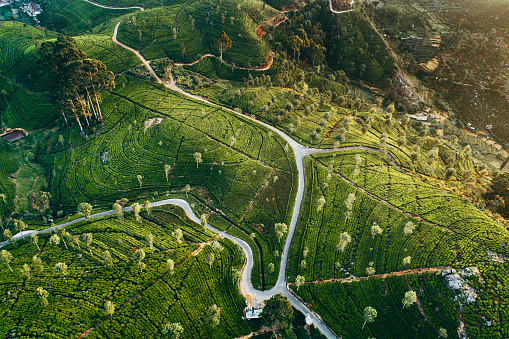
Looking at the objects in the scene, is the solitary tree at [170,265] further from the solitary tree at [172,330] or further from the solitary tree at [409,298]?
the solitary tree at [409,298]

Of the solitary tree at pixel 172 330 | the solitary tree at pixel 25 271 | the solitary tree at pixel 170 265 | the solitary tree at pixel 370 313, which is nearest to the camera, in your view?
the solitary tree at pixel 172 330

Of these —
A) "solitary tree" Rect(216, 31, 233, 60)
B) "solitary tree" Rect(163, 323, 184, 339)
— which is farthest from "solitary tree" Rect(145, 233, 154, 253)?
"solitary tree" Rect(216, 31, 233, 60)

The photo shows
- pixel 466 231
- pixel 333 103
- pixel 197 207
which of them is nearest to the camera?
pixel 466 231

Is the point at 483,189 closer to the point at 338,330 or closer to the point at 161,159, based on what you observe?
the point at 338,330

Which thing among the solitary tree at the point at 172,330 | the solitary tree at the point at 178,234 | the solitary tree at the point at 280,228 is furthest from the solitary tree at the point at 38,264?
the solitary tree at the point at 280,228

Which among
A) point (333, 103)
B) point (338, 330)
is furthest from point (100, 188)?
point (333, 103)
